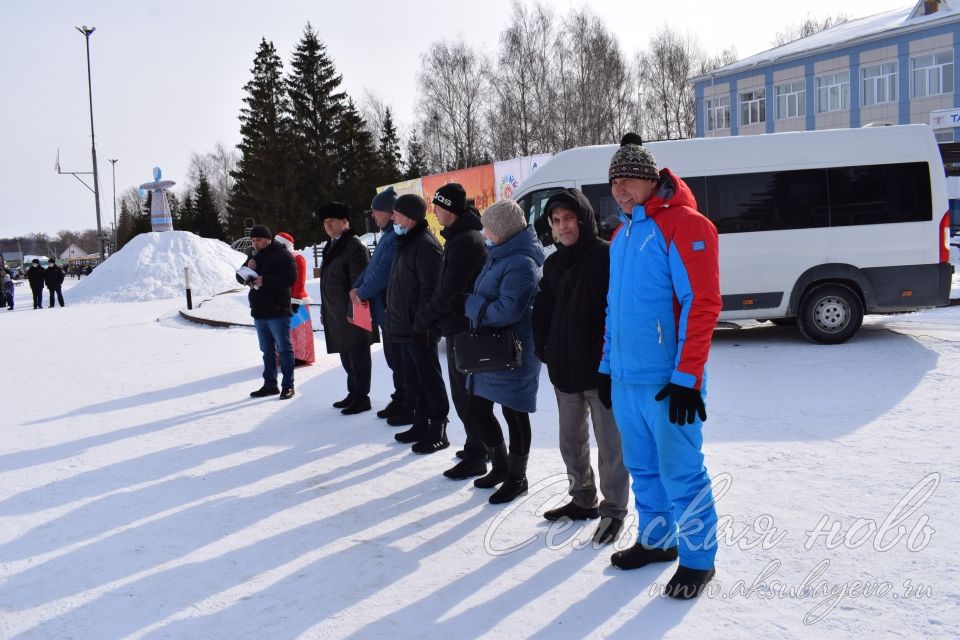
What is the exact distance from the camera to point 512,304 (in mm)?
4371

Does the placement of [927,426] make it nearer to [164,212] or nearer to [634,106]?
[164,212]

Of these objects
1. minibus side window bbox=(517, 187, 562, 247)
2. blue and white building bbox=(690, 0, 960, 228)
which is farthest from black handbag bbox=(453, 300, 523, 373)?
blue and white building bbox=(690, 0, 960, 228)

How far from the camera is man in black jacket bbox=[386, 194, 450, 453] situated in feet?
18.3

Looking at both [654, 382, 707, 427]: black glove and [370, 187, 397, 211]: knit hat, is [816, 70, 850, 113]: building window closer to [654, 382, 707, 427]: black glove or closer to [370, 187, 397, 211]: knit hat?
[370, 187, 397, 211]: knit hat

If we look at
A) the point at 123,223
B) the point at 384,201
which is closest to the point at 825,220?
the point at 384,201

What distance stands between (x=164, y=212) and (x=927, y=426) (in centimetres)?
3523

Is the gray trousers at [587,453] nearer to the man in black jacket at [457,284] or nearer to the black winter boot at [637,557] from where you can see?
the black winter boot at [637,557]

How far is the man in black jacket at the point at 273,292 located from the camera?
768cm

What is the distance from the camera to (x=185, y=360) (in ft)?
36.0

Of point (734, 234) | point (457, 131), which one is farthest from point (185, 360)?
point (457, 131)

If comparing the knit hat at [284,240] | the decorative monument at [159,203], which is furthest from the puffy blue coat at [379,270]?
the decorative monument at [159,203]

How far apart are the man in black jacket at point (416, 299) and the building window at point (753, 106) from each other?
43206 mm

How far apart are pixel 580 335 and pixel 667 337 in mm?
693

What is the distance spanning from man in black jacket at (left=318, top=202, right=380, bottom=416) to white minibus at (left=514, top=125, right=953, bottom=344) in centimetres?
321
